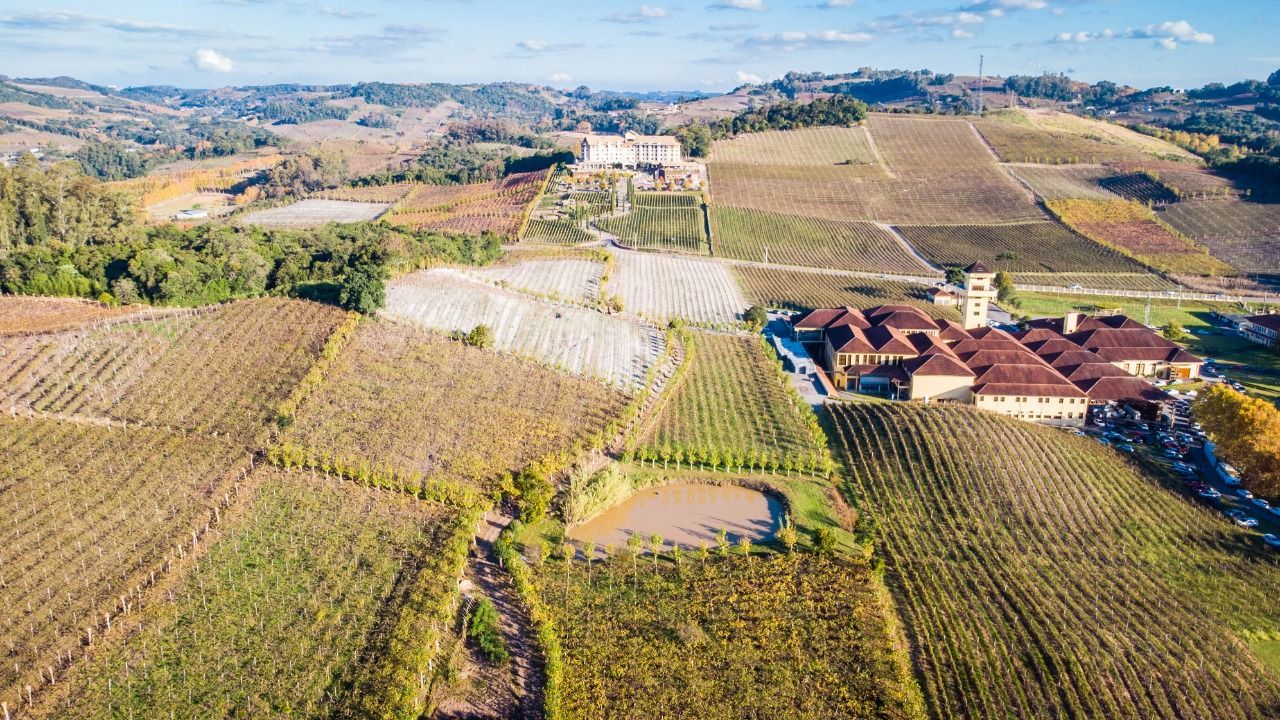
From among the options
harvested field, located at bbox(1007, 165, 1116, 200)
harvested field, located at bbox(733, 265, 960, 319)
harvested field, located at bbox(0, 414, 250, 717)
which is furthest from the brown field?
harvested field, located at bbox(0, 414, 250, 717)

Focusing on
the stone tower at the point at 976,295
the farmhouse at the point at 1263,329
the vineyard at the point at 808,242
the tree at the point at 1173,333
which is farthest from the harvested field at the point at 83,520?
the farmhouse at the point at 1263,329

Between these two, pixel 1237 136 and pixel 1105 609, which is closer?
pixel 1105 609

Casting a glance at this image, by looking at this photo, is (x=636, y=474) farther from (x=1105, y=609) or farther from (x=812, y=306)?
(x=812, y=306)

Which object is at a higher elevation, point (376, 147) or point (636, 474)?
point (376, 147)

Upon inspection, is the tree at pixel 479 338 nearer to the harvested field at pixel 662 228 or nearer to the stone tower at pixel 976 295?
the stone tower at pixel 976 295

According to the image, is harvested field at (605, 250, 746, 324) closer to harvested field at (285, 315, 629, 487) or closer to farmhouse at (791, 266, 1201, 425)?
farmhouse at (791, 266, 1201, 425)

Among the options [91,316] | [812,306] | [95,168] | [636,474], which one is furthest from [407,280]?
[95,168]
